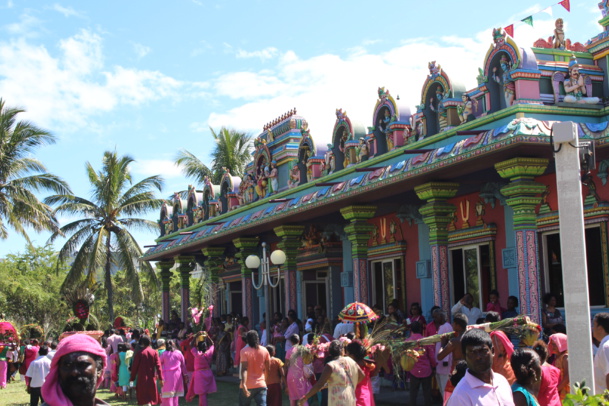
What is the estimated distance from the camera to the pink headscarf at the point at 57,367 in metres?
3.90

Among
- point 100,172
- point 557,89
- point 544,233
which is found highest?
point 100,172

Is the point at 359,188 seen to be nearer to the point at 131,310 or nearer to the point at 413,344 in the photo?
the point at 413,344

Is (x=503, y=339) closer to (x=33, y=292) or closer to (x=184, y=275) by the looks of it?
(x=184, y=275)

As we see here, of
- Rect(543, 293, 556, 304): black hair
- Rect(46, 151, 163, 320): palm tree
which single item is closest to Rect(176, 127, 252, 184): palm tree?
Rect(46, 151, 163, 320): palm tree

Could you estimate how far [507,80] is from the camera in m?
12.3

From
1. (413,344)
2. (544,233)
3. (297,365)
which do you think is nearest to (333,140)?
(544,233)

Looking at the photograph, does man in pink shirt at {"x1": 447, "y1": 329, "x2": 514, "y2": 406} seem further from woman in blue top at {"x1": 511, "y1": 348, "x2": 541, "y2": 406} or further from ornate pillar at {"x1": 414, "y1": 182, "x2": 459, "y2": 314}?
ornate pillar at {"x1": 414, "y1": 182, "x2": 459, "y2": 314}

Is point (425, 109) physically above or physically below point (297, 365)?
above

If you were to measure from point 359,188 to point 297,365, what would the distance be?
4.01 m

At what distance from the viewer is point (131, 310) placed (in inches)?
2061

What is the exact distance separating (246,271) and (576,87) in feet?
38.2

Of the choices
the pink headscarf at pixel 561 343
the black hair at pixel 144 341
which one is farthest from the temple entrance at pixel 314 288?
the pink headscarf at pixel 561 343

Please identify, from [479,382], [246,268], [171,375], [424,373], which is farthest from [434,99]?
[479,382]

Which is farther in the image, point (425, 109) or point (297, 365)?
point (425, 109)
